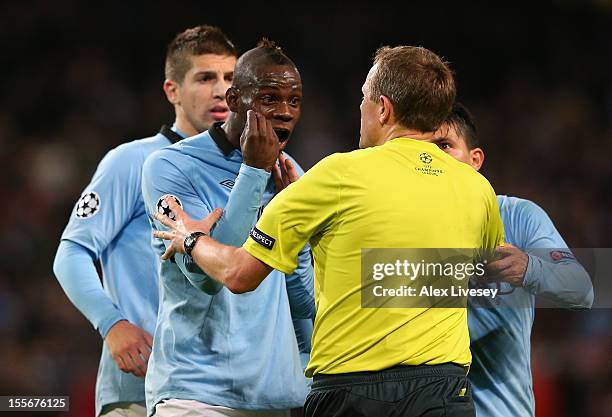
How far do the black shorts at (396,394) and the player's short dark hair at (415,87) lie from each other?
809 millimetres

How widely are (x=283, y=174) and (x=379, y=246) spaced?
96 cm

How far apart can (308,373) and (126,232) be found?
1.83 meters

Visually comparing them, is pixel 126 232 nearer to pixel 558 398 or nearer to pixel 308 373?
pixel 308 373

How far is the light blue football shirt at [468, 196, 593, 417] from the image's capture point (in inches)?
155

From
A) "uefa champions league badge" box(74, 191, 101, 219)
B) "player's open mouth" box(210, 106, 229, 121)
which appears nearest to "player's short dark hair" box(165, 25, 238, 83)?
"player's open mouth" box(210, 106, 229, 121)

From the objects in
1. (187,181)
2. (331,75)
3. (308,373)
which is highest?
(331,75)

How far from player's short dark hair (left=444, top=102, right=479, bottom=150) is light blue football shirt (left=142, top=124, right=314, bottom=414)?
1.17 meters

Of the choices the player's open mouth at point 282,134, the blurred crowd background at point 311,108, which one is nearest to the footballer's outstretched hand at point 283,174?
the player's open mouth at point 282,134

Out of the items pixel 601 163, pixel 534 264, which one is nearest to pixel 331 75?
pixel 601 163

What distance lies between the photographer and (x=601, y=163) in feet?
34.6

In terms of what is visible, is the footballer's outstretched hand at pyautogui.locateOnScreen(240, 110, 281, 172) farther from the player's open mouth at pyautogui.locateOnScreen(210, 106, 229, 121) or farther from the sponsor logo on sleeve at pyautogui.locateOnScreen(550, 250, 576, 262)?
the player's open mouth at pyautogui.locateOnScreen(210, 106, 229, 121)

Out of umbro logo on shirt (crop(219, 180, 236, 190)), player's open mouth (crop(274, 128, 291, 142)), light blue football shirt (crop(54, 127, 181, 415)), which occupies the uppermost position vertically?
player's open mouth (crop(274, 128, 291, 142))

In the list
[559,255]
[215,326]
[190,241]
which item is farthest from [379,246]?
[559,255]

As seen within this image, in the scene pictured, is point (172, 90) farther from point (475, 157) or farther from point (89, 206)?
point (475, 157)
